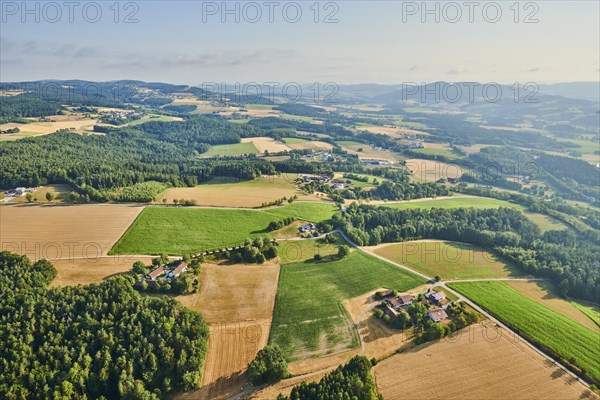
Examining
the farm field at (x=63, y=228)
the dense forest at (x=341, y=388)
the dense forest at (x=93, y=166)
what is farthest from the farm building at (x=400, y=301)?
the dense forest at (x=93, y=166)

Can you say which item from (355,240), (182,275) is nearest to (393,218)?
(355,240)

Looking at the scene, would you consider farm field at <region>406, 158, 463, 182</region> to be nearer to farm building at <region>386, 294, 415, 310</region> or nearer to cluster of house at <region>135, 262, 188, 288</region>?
farm building at <region>386, 294, 415, 310</region>

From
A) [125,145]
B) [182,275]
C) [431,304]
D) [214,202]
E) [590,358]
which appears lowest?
[590,358]

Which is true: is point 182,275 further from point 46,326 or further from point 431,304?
point 431,304

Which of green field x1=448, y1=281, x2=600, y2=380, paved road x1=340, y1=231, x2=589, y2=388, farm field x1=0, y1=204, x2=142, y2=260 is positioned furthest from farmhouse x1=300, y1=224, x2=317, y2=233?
farm field x1=0, y1=204, x2=142, y2=260

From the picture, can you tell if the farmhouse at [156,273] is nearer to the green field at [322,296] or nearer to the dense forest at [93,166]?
the green field at [322,296]

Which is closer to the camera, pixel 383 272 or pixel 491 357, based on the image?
pixel 491 357
